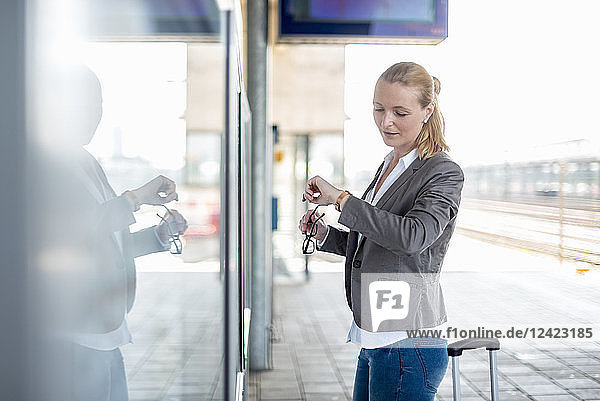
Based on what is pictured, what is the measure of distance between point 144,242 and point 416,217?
0.99 metres

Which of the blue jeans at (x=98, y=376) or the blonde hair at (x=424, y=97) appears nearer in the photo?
the blue jeans at (x=98, y=376)

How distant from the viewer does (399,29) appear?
2809 millimetres

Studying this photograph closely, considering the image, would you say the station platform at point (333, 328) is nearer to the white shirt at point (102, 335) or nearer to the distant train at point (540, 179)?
the white shirt at point (102, 335)

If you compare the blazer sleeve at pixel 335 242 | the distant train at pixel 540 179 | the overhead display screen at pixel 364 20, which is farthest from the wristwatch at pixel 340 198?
the distant train at pixel 540 179

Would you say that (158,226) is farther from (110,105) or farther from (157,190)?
(110,105)

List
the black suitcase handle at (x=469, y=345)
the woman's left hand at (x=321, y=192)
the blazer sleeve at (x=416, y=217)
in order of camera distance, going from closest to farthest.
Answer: the blazer sleeve at (x=416, y=217) → the woman's left hand at (x=321, y=192) → the black suitcase handle at (x=469, y=345)

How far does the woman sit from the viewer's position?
4.23ft

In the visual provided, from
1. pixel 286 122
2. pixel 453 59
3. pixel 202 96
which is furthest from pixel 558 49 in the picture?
pixel 202 96

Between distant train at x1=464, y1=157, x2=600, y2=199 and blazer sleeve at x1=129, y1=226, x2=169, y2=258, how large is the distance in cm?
479

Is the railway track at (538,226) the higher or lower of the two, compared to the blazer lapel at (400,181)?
lower

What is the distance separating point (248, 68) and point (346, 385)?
1751mm

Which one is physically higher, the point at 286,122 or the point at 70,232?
the point at 286,122

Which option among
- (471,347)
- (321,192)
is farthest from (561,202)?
(321,192)

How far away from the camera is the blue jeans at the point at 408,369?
1.34 meters
